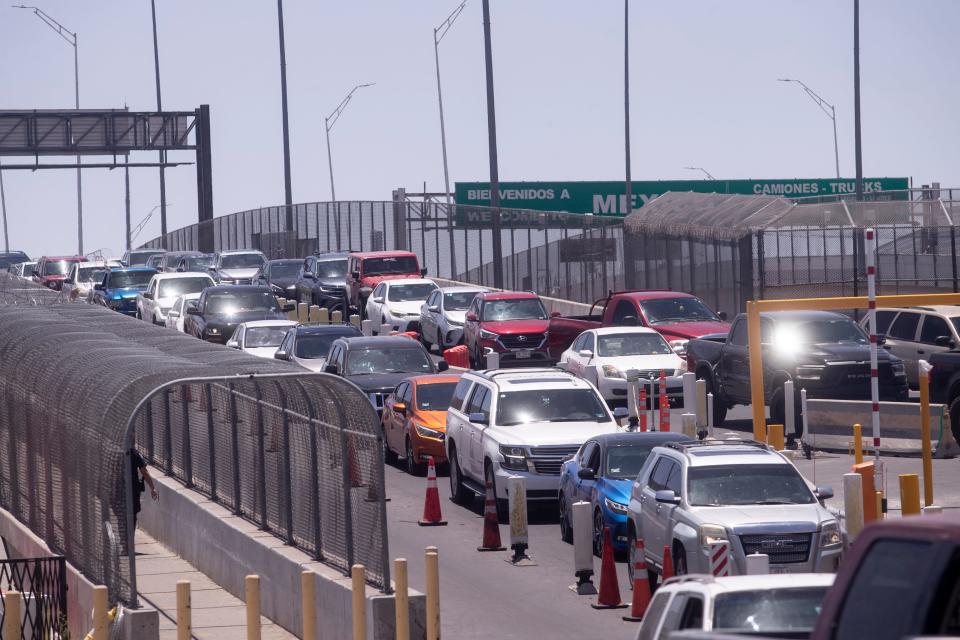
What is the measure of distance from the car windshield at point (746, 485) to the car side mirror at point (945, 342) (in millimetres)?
12464

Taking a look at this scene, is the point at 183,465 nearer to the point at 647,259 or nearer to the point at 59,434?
the point at 59,434

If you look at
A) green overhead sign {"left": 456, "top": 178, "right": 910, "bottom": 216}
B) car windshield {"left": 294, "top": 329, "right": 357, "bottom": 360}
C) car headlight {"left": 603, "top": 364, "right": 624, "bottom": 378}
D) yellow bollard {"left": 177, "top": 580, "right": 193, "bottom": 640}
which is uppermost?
green overhead sign {"left": 456, "top": 178, "right": 910, "bottom": 216}

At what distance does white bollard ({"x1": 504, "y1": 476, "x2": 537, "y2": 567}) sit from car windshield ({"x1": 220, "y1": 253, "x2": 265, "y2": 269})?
39068 mm

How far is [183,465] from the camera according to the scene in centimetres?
1908

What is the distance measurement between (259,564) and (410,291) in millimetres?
27736

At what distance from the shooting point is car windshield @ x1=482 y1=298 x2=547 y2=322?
3553 cm

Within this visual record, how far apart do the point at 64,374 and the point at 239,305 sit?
2163 centimetres

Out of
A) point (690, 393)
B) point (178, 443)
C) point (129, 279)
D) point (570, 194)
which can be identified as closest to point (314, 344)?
point (690, 393)

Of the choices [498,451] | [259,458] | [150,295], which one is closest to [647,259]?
[150,295]

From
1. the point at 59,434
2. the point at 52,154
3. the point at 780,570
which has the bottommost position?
the point at 780,570

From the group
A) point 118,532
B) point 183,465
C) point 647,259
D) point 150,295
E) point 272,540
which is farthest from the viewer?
point 647,259

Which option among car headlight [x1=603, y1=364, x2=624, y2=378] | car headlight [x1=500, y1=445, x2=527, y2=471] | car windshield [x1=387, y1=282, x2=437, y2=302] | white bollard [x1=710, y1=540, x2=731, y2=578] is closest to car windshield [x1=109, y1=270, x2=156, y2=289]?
car windshield [x1=387, y1=282, x2=437, y2=302]

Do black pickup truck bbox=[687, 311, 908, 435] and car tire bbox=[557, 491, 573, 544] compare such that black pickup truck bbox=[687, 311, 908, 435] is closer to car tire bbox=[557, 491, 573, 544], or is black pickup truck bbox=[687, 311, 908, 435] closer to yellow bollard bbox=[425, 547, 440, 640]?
car tire bbox=[557, 491, 573, 544]

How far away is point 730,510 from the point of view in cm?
1455
